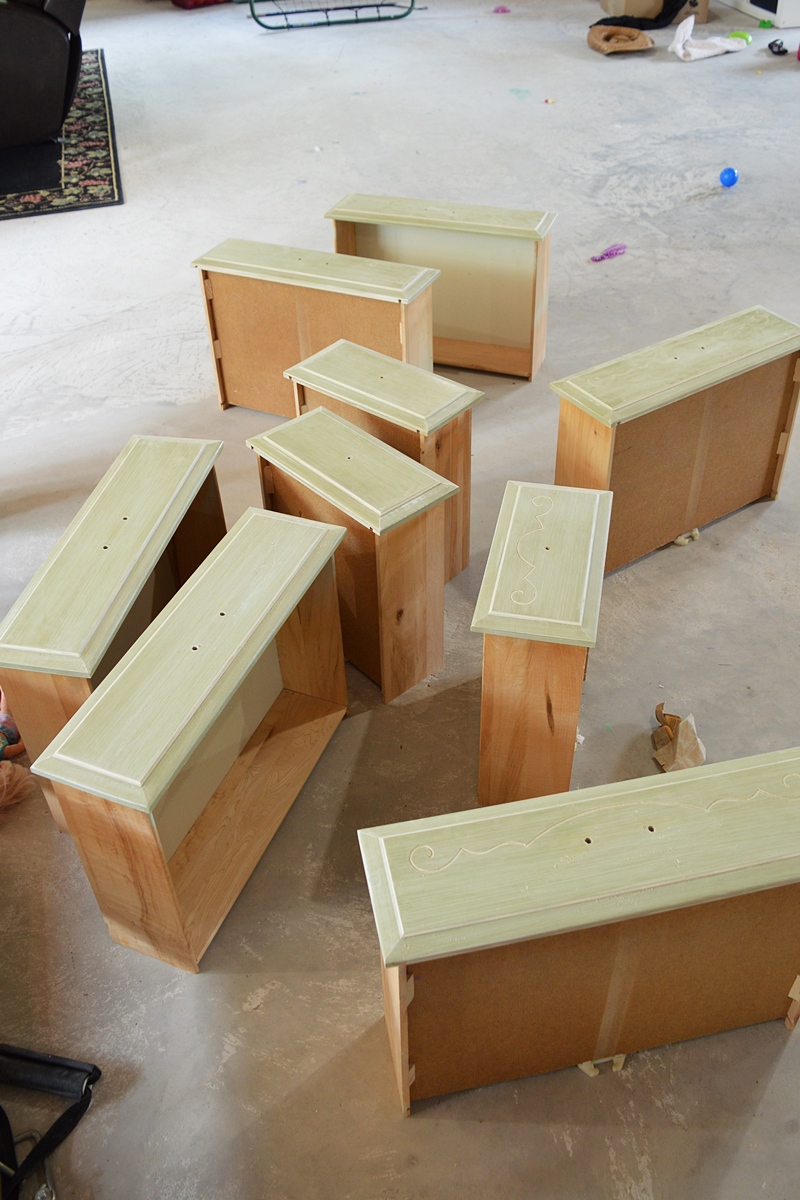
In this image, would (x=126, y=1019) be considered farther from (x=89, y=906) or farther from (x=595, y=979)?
(x=595, y=979)

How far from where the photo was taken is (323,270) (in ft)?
10.3

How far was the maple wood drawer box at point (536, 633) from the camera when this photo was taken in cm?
189

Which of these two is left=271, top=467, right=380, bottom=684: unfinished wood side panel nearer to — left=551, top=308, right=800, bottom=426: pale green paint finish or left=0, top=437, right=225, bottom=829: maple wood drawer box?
left=0, top=437, right=225, bottom=829: maple wood drawer box

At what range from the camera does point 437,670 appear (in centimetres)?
251

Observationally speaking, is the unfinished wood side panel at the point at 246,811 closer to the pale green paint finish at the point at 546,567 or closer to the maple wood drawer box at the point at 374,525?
the maple wood drawer box at the point at 374,525

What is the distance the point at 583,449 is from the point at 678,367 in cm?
34

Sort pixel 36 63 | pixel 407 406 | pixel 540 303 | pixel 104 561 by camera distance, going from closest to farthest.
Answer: pixel 104 561 → pixel 407 406 → pixel 540 303 → pixel 36 63

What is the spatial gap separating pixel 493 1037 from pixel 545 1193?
0.84 ft

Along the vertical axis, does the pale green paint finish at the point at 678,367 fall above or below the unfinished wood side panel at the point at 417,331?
above

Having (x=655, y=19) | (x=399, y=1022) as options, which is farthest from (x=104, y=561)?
(x=655, y=19)

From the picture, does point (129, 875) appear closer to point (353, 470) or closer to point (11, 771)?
point (11, 771)

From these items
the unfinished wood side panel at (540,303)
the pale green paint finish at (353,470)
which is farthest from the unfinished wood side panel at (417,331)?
the pale green paint finish at (353,470)

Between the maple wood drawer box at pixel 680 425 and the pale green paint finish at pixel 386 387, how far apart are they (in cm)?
33

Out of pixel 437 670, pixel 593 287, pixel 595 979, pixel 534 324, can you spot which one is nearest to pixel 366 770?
pixel 437 670
